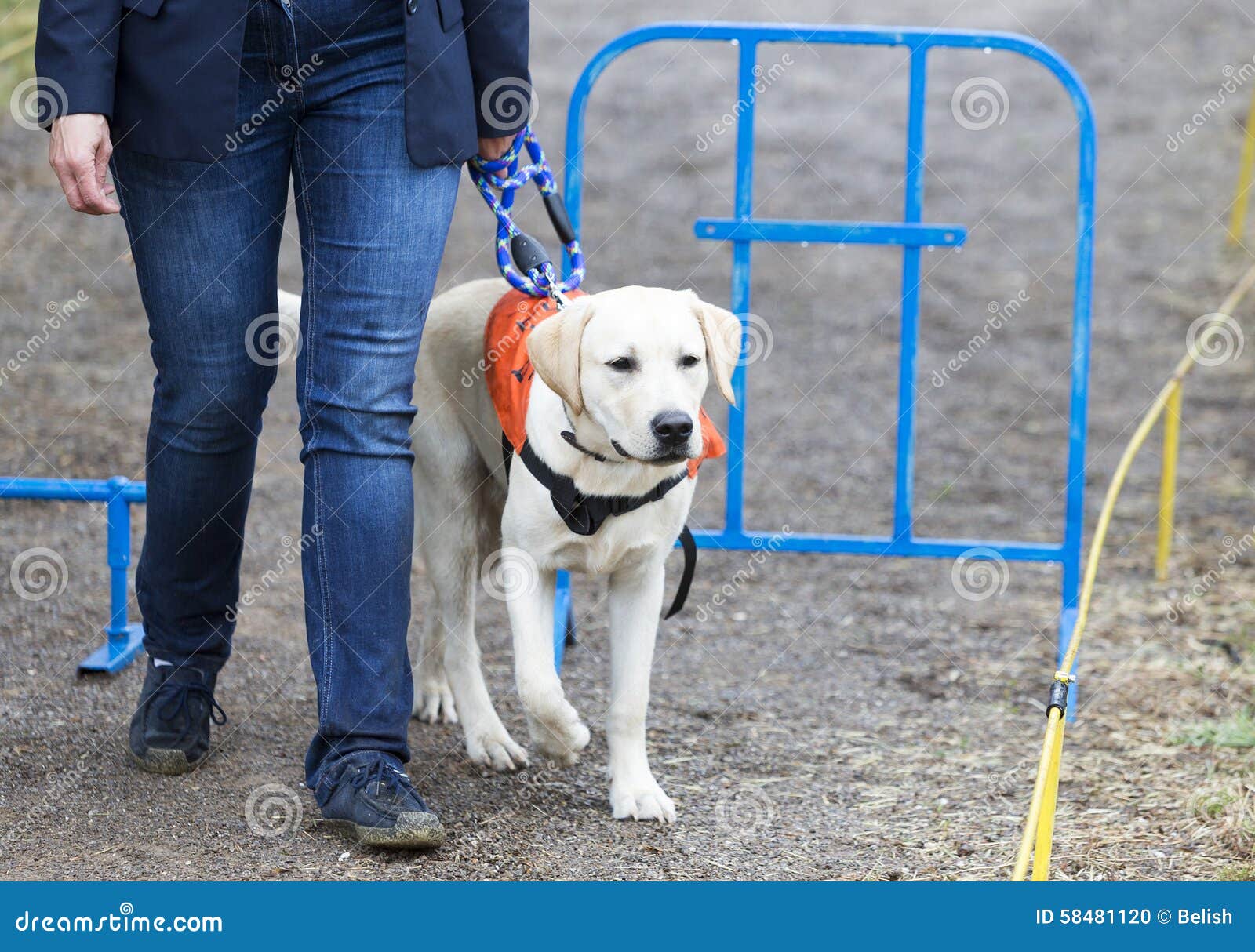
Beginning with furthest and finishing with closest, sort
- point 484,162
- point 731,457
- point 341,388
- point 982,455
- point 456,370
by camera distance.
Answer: point 982,455 < point 731,457 < point 456,370 < point 484,162 < point 341,388

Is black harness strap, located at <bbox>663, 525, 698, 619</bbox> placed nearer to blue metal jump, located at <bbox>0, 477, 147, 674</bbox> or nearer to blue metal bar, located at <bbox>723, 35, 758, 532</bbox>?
blue metal bar, located at <bbox>723, 35, 758, 532</bbox>

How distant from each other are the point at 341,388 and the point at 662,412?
584mm

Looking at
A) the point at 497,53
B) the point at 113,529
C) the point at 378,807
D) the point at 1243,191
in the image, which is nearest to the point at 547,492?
the point at 378,807

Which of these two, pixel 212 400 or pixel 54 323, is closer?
pixel 212 400

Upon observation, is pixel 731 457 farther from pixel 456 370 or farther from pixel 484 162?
pixel 484 162

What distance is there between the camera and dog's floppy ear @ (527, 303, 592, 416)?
8.85 feet

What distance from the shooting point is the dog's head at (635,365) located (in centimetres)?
263

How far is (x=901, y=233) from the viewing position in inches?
147

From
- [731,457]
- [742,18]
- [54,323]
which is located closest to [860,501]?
[731,457]

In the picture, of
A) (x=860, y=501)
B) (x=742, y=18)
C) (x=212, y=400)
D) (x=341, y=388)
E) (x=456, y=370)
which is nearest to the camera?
(x=341, y=388)

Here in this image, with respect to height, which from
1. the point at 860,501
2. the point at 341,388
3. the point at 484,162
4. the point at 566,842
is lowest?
the point at 566,842

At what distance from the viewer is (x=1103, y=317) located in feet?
26.6

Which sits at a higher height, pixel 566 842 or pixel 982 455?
pixel 982 455

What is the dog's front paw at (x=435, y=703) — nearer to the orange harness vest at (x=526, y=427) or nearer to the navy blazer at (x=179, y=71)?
the orange harness vest at (x=526, y=427)
